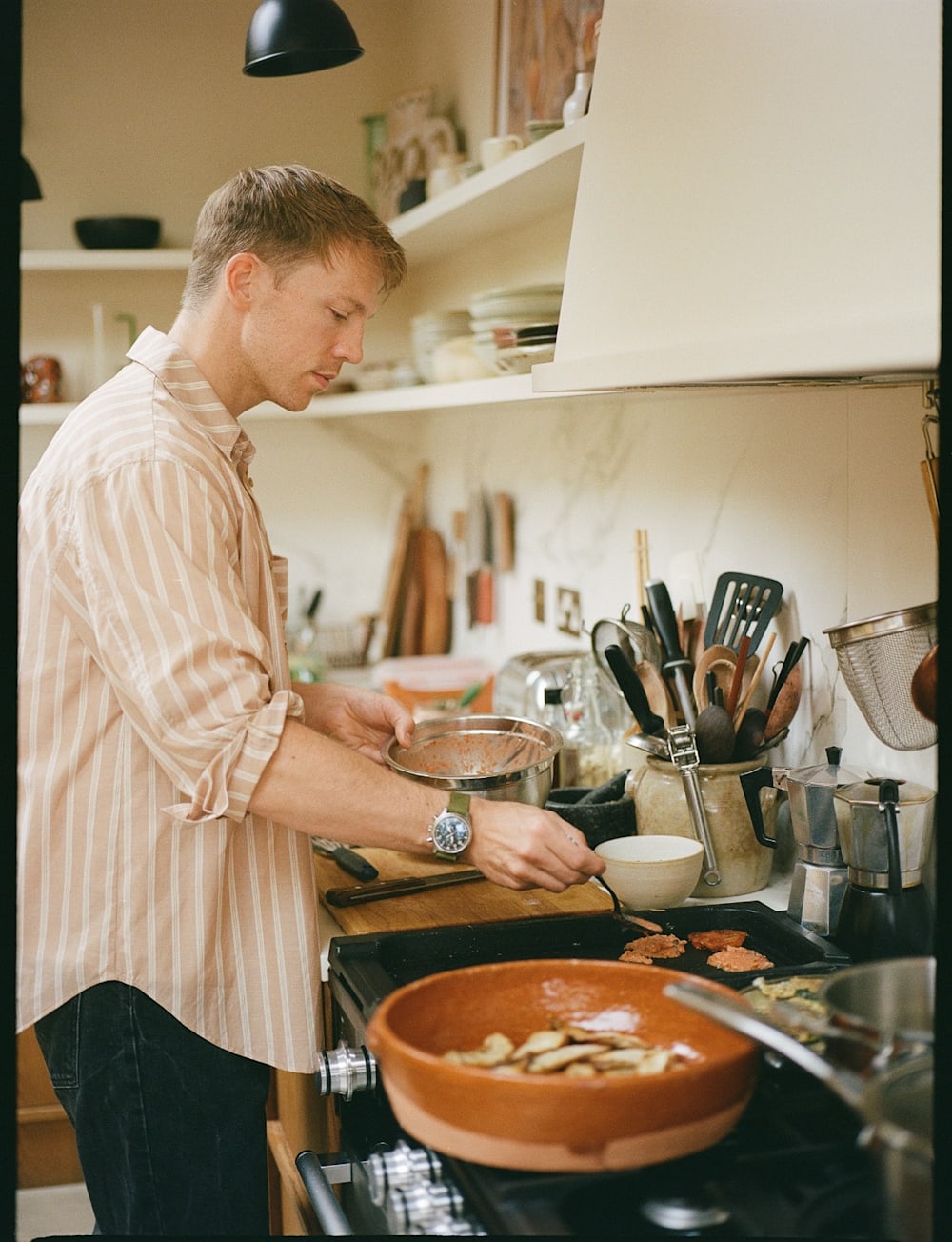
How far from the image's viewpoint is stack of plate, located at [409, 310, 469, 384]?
269 centimetres

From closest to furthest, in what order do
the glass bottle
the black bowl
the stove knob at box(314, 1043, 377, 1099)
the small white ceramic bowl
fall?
the stove knob at box(314, 1043, 377, 1099) < the small white ceramic bowl < the glass bottle < the black bowl

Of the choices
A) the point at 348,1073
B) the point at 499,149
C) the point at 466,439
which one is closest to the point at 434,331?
the point at 499,149

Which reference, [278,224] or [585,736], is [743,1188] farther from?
[585,736]

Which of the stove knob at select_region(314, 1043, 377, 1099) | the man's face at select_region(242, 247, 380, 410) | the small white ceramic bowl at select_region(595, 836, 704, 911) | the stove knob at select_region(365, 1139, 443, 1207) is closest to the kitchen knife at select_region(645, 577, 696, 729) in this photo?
the small white ceramic bowl at select_region(595, 836, 704, 911)

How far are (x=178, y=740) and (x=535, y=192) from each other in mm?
1431

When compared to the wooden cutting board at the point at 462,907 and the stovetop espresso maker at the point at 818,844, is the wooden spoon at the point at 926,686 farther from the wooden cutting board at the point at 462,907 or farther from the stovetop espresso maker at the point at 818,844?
the wooden cutting board at the point at 462,907

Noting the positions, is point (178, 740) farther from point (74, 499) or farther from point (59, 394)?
point (59, 394)

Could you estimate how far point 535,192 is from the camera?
7.58 feet

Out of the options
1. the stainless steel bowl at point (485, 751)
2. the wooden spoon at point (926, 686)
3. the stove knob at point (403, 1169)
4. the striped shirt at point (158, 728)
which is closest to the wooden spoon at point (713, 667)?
the stainless steel bowl at point (485, 751)

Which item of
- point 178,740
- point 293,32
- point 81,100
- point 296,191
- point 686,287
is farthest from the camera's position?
point 81,100

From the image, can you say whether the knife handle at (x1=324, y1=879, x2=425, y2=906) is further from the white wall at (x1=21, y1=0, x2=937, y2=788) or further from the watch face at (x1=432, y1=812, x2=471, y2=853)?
the white wall at (x1=21, y1=0, x2=937, y2=788)

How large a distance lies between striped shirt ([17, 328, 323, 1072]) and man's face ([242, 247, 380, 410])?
0.08m

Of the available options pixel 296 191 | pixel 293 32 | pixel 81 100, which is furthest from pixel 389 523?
pixel 296 191

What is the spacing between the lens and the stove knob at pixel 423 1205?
102 centimetres
